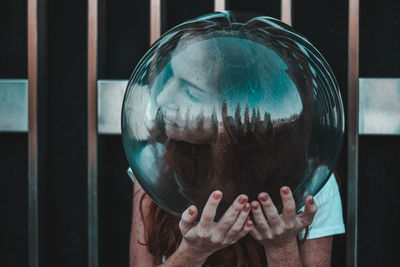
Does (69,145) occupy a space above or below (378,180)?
above

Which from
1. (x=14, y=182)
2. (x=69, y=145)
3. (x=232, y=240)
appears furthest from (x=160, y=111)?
(x=14, y=182)

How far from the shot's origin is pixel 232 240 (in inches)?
26.9

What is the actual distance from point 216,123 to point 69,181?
998mm

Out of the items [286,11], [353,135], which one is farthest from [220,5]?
[353,135]

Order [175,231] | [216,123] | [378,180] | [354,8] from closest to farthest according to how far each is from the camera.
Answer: [216,123]
[175,231]
[354,8]
[378,180]

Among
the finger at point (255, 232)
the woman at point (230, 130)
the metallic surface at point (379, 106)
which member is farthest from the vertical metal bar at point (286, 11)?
the finger at point (255, 232)

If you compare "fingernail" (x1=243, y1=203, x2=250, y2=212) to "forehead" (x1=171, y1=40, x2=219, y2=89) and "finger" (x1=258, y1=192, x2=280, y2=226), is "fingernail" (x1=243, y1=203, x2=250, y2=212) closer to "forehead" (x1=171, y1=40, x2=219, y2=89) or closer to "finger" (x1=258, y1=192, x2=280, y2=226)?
"finger" (x1=258, y1=192, x2=280, y2=226)

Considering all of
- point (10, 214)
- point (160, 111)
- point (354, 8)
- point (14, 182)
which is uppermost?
point (354, 8)

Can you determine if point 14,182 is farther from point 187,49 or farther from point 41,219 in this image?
point 187,49

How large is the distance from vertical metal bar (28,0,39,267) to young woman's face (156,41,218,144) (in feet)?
2.89

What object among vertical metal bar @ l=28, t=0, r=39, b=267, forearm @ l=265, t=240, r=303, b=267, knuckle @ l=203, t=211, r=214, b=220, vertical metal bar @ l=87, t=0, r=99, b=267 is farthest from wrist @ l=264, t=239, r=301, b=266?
vertical metal bar @ l=28, t=0, r=39, b=267

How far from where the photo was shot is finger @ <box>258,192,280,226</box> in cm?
56

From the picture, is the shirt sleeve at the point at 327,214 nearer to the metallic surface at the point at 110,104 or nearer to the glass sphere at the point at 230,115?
the glass sphere at the point at 230,115

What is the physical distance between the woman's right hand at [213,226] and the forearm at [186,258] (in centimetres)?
2
